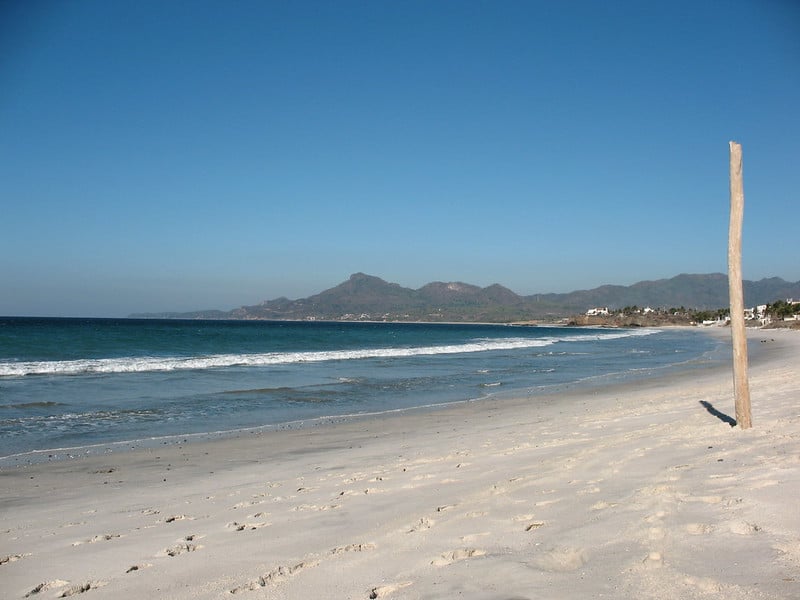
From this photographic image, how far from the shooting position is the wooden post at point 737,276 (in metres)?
8.71

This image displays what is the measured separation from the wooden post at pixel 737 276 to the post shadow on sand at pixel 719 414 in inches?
19.7

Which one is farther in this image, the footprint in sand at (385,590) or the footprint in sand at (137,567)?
the footprint in sand at (137,567)

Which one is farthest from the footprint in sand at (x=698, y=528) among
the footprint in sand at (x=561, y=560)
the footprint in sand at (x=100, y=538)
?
the footprint in sand at (x=100, y=538)

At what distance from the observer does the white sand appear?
366 cm

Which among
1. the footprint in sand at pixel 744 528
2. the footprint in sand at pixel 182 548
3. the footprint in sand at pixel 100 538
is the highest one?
the footprint in sand at pixel 744 528

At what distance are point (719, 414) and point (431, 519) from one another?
7672 mm

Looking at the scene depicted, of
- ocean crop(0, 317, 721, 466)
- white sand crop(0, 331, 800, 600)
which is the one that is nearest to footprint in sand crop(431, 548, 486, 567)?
white sand crop(0, 331, 800, 600)

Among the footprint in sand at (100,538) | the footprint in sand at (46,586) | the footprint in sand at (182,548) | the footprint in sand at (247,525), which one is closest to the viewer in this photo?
the footprint in sand at (46,586)

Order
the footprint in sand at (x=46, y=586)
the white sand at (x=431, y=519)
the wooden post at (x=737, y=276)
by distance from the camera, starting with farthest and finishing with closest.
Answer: the wooden post at (x=737, y=276)
the footprint in sand at (x=46, y=586)
the white sand at (x=431, y=519)

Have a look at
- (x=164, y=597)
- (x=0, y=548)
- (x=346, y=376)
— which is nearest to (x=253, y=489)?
(x=0, y=548)

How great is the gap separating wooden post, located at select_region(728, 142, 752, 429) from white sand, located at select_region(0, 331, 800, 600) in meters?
0.41

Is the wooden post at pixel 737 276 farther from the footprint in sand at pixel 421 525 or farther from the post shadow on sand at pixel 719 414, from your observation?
the footprint in sand at pixel 421 525

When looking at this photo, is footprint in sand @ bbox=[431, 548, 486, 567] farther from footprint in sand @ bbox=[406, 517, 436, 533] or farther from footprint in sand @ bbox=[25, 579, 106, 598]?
footprint in sand @ bbox=[25, 579, 106, 598]

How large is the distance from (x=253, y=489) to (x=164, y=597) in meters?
3.21
